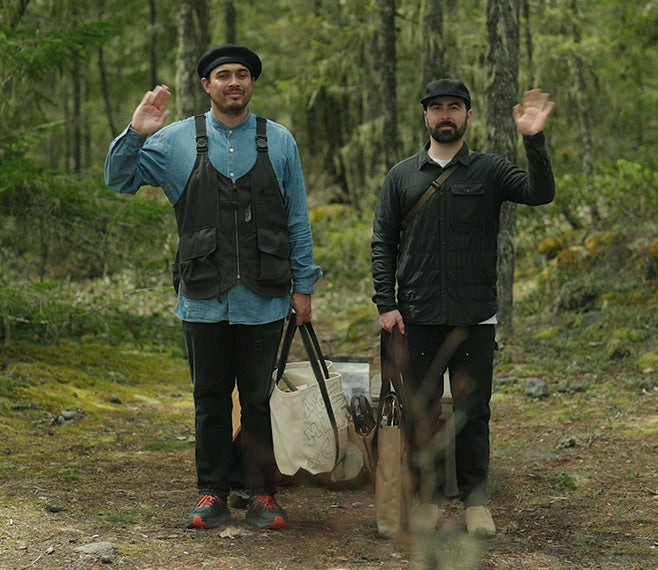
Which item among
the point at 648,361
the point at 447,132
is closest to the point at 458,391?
the point at 447,132

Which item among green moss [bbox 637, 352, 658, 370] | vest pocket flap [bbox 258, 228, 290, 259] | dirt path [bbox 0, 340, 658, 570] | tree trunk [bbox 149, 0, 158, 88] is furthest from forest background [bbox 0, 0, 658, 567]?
vest pocket flap [bbox 258, 228, 290, 259]

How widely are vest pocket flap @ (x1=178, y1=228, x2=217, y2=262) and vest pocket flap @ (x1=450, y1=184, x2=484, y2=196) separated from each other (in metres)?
1.31

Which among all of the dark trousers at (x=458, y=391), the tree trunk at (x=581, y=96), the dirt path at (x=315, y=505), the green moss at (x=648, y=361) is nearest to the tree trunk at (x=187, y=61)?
the dirt path at (x=315, y=505)

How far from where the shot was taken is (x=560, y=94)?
→ 2100 centimetres

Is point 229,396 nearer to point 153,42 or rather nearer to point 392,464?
point 392,464

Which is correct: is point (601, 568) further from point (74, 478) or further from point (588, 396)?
point (588, 396)

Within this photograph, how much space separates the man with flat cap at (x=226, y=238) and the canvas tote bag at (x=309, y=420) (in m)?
0.12

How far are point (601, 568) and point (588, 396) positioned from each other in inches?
171

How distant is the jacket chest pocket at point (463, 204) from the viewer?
14.7ft

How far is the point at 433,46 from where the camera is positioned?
1191 cm

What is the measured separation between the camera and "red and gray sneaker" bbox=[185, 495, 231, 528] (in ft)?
14.3

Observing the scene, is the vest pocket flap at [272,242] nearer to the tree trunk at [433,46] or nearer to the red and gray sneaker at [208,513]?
the red and gray sneaker at [208,513]

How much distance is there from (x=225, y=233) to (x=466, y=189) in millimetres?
1324

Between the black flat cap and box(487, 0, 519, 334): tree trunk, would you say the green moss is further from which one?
the black flat cap
